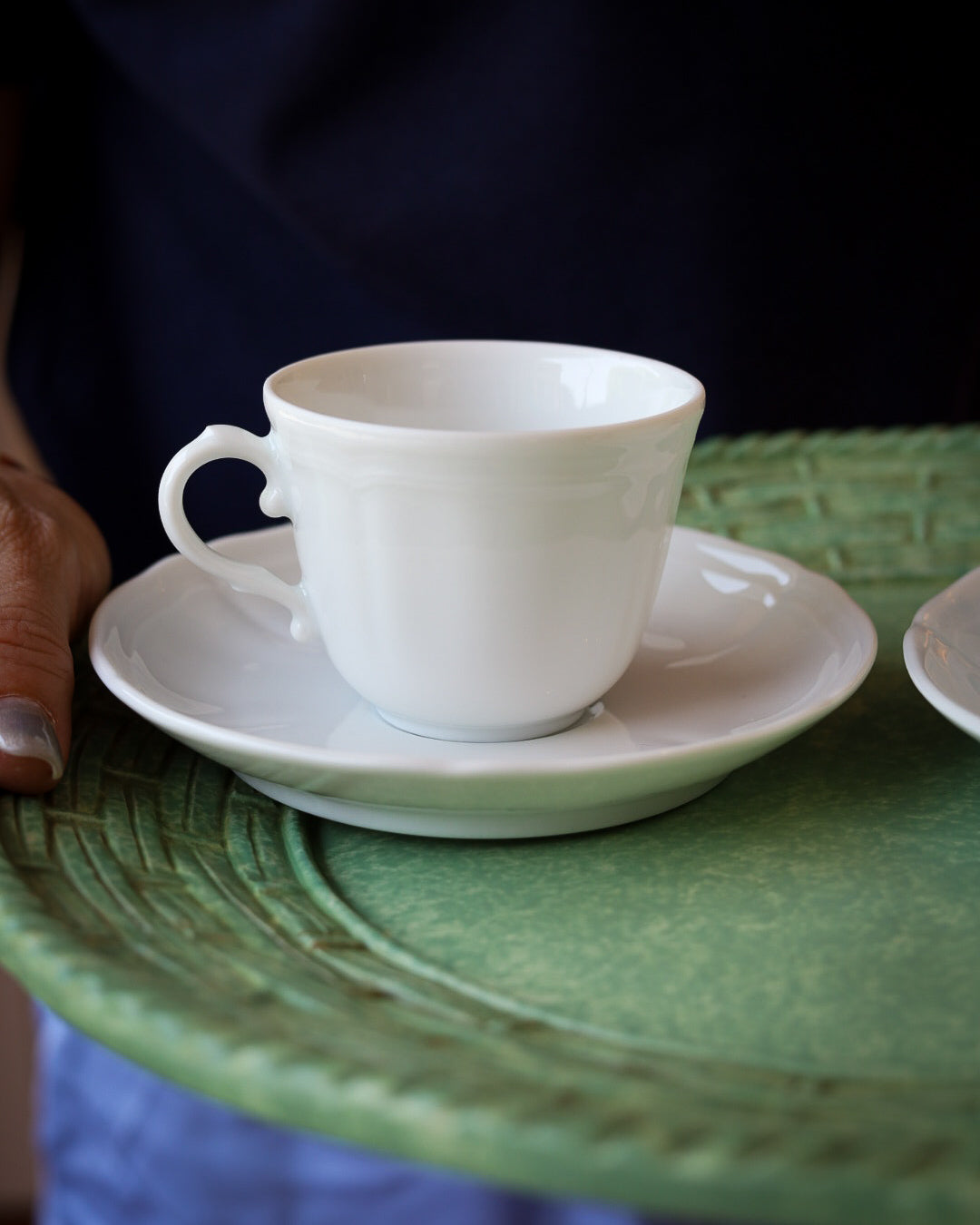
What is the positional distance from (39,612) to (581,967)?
240 mm

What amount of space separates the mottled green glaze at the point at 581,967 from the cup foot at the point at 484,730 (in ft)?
0.16

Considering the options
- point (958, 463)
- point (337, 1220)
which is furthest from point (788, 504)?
point (337, 1220)

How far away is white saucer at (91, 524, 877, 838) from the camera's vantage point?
0.36m

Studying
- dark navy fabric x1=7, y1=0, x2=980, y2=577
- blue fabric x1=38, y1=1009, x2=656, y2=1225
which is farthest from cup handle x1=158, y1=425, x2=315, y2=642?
dark navy fabric x1=7, y1=0, x2=980, y2=577

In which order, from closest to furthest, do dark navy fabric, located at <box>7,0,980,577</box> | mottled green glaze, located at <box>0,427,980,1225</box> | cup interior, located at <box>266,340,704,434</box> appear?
1. mottled green glaze, located at <box>0,427,980,1225</box>
2. cup interior, located at <box>266,340,704,434</box>
3. dark navy fabric, located at <box>7,0,980,577</box>

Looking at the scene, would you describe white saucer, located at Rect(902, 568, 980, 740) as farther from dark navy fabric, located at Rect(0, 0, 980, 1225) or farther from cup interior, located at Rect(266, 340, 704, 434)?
dark navy fabric, located at Rect(0, 0, 980, 1225)

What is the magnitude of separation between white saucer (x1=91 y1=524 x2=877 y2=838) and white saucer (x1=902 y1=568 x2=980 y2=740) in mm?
20

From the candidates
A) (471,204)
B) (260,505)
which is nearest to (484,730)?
(260,505)

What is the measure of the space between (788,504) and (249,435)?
0.34m

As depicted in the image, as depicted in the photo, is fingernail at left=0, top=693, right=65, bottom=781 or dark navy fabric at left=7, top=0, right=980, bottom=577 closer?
fingernail at left=0, top=693, right=65, bottom=781

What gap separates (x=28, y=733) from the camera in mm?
389

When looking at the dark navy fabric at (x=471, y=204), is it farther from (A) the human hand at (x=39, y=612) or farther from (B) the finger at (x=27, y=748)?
(B) the finger at (x=27, y=748)

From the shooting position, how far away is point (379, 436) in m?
0.38

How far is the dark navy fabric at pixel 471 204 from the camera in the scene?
34.7 inches
